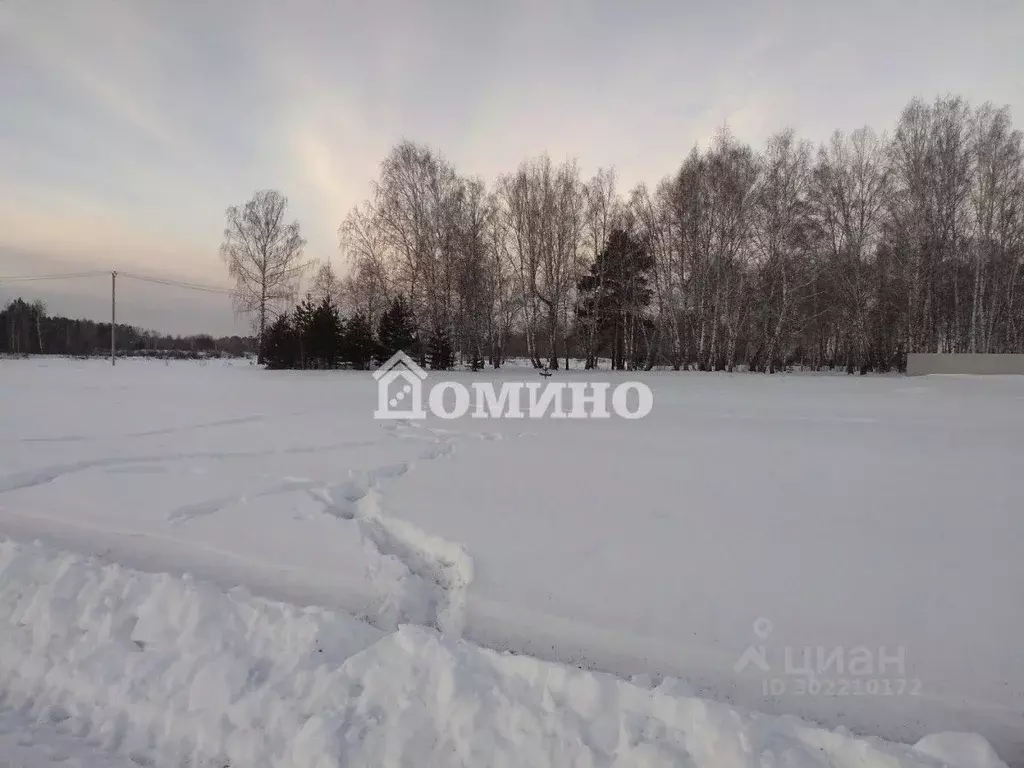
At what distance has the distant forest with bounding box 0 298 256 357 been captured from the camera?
56594mm

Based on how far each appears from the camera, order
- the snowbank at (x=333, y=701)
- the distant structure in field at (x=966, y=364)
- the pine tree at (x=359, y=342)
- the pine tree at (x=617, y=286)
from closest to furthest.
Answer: the snowbank at (x=333, y=701) < the distant structure in field at (x=966, y=364) < the pine tree at (x=617, y=286) < the pine tree at (x=359, y=342)

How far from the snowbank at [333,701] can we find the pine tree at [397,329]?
2266 centimetres

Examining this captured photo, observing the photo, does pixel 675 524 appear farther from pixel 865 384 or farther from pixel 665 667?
pixel 865 384

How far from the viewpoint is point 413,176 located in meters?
25.8

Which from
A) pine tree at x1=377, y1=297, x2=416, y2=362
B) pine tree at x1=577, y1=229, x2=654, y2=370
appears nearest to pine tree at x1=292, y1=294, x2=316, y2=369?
pine tree at x1=377, y1=297, x2=416, y2=362

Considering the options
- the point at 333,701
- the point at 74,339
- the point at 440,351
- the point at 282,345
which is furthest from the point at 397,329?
the point at 74,339

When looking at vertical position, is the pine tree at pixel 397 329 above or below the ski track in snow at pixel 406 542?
above

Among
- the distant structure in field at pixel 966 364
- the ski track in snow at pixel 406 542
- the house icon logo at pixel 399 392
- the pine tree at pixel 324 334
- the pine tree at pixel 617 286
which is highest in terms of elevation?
the pine tree at pixel 617 286

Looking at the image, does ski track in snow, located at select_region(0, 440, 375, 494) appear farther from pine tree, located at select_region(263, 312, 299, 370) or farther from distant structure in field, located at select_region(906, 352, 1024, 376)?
pine tree, located at select_region(263, 312, 299, 370)

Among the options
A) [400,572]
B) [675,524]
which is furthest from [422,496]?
[675,524]

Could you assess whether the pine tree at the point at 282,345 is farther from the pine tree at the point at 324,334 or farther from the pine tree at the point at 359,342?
the pine tree at the point at 359,342

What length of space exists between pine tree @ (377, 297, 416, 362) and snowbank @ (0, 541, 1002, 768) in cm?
2266

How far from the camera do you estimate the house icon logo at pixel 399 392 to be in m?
10.1

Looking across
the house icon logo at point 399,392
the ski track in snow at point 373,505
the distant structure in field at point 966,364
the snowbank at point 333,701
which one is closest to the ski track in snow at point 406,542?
the ski track in snow at point 373,505
